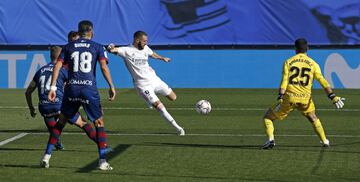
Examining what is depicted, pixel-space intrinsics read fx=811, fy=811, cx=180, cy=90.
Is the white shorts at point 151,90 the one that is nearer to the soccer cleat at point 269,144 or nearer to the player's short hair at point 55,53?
the soccer cleat at point 269,144

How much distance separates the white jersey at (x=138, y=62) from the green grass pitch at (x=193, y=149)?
1.09 metres

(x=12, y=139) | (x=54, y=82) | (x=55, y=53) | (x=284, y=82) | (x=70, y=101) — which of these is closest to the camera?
(x=54, y=82)

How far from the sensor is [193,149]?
13609mm

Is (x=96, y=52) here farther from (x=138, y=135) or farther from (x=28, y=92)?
(x=138, y=135)

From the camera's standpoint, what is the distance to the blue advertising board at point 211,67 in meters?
30.5

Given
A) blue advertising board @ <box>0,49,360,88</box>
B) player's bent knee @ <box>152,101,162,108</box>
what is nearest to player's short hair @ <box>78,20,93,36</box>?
player's bent knee @ <box>152,101,162,108</box>

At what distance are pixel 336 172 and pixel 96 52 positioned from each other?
3.71m

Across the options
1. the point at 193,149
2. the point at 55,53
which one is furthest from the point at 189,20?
the point at 55,53

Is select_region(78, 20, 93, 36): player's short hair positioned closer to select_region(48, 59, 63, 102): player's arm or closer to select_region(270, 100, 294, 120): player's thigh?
select_region(48, 59, 63, 102): player's arm

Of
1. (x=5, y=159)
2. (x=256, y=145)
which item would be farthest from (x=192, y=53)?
(x=5, y=159)

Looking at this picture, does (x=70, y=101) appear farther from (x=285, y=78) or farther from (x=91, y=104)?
(x=285, y=78)

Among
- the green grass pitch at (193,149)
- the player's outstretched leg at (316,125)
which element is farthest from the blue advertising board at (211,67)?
the player's outstretched leg at (316,125)

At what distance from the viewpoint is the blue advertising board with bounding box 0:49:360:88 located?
1199 inches

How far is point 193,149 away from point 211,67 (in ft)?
57.0
